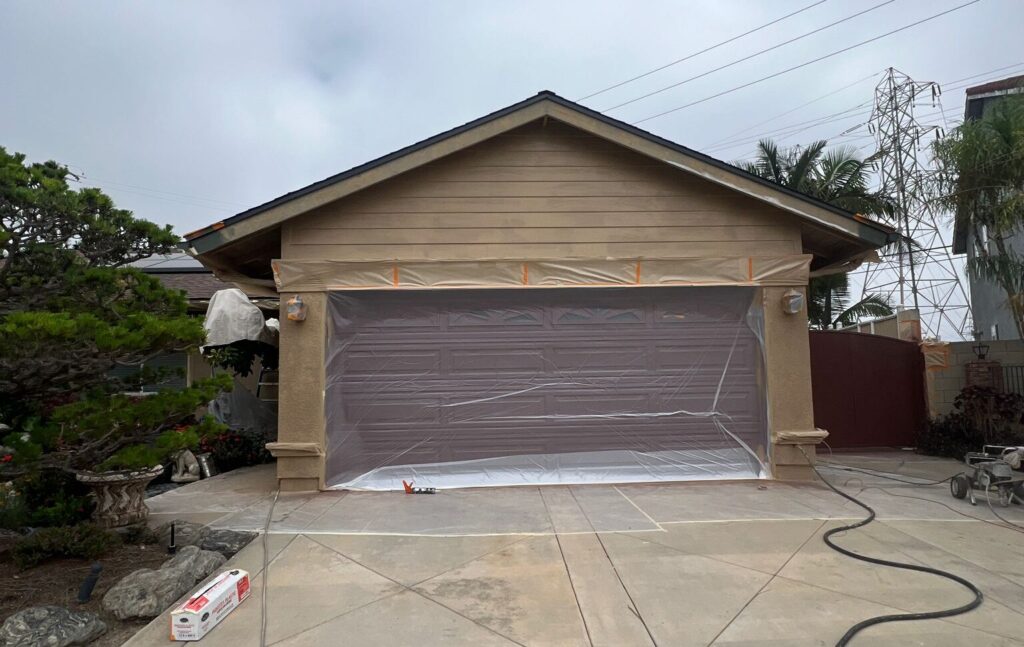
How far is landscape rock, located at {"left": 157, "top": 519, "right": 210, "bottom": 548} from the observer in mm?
5059

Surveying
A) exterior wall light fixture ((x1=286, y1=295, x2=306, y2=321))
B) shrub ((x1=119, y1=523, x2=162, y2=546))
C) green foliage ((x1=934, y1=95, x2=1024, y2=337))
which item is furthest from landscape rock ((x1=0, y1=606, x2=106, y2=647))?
green foliage ((x1=934, y1=95, x2=1024, y2=337))

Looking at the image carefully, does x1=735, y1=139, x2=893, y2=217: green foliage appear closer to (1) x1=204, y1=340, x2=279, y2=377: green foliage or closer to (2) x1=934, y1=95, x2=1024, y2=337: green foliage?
(2) x1=934, y1=95, x2=1024, y2=337: green foliage

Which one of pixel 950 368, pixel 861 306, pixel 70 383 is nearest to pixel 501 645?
pixel 70 383

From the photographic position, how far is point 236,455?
916 cm

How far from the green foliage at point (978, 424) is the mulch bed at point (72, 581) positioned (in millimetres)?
10224

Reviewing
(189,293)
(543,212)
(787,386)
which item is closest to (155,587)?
(543,212)

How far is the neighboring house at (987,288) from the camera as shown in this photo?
1366 centimetres

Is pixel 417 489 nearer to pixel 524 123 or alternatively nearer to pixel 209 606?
pixel 209 606

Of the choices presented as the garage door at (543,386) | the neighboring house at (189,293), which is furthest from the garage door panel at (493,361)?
the neighboring house at (189,293)

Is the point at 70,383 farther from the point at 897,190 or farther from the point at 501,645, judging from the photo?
the point at 897,190

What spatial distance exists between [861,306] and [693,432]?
11.5 m

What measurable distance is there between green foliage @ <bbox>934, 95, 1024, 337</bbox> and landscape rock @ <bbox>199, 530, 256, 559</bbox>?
1057cm

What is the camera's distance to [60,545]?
4570mm

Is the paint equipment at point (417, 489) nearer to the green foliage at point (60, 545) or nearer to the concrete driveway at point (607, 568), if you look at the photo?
the concrete driveway at point (607, 568)
